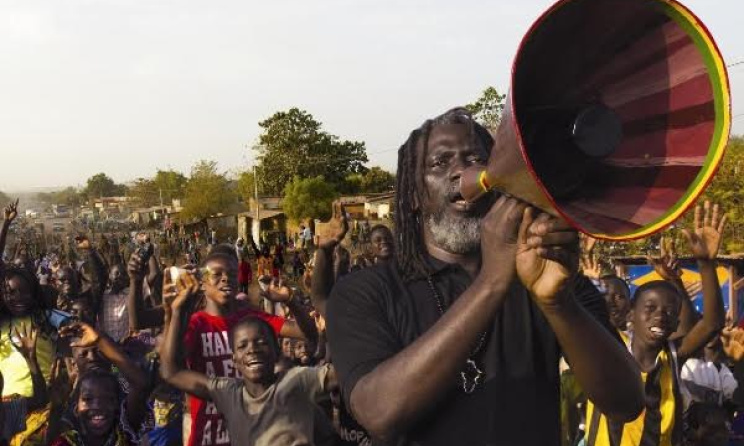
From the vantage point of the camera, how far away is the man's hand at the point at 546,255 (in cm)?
119

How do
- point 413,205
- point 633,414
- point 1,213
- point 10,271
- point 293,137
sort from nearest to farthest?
1. point 633,414
2. point 413,205
3. point 10,271
4. point 1,213
5. point 293,137

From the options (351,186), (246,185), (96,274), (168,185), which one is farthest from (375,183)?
(96,274)

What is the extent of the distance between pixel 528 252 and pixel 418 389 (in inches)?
12.8

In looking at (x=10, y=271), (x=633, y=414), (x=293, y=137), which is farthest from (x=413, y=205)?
(x=293, y=137)

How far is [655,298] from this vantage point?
3.45 meters

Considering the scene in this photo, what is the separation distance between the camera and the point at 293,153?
46156mm

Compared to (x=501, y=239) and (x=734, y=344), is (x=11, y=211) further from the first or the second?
(x=501, y=239)

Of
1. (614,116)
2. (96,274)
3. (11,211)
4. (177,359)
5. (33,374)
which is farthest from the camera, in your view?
(96,274)

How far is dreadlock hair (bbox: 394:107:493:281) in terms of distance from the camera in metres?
1.71

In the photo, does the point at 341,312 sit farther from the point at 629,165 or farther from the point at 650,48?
the point at 650,48

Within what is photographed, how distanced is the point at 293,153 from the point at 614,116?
45363 mm

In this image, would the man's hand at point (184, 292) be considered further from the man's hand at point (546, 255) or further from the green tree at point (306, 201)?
the green tree at point (306, 201)

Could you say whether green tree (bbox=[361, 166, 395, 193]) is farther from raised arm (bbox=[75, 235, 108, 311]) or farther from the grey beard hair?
the grey beard hair

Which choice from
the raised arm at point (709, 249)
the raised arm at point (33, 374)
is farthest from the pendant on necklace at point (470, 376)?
the raised arm at point (33, 374)
